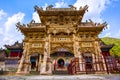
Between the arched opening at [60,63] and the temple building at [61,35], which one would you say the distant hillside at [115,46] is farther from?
the temple building at [61,35]

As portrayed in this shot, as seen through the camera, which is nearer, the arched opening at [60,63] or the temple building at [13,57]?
the arched opening at [60,63]

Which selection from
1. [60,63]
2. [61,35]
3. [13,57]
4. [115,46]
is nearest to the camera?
[61,35]

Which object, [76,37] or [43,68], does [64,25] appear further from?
[43,68]

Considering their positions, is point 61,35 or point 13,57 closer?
point 61,35

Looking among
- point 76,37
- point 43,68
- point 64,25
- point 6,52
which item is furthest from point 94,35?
point 6,52

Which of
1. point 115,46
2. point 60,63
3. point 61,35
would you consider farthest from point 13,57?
point 115,46

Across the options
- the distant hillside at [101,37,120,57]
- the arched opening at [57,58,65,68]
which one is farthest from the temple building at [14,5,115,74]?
the distant hillside at [101,37,120,57]

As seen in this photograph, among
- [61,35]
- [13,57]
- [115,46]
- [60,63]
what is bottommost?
[60,63]

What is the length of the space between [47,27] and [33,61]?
28.4ft

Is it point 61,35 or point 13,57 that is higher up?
point 61,35

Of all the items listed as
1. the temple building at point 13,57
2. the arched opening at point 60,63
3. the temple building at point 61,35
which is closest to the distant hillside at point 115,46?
the arched opening at point 60,63

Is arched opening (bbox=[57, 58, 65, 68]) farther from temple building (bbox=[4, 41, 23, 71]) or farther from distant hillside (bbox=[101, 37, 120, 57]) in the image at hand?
distant hillside (bbox=[101, 37, 120, 57])

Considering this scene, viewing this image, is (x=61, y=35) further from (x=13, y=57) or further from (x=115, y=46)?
(x=115, y=46)

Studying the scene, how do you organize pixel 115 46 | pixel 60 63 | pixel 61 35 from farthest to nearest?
pixel 115 46, pixel 60 63, pixel 61 35
